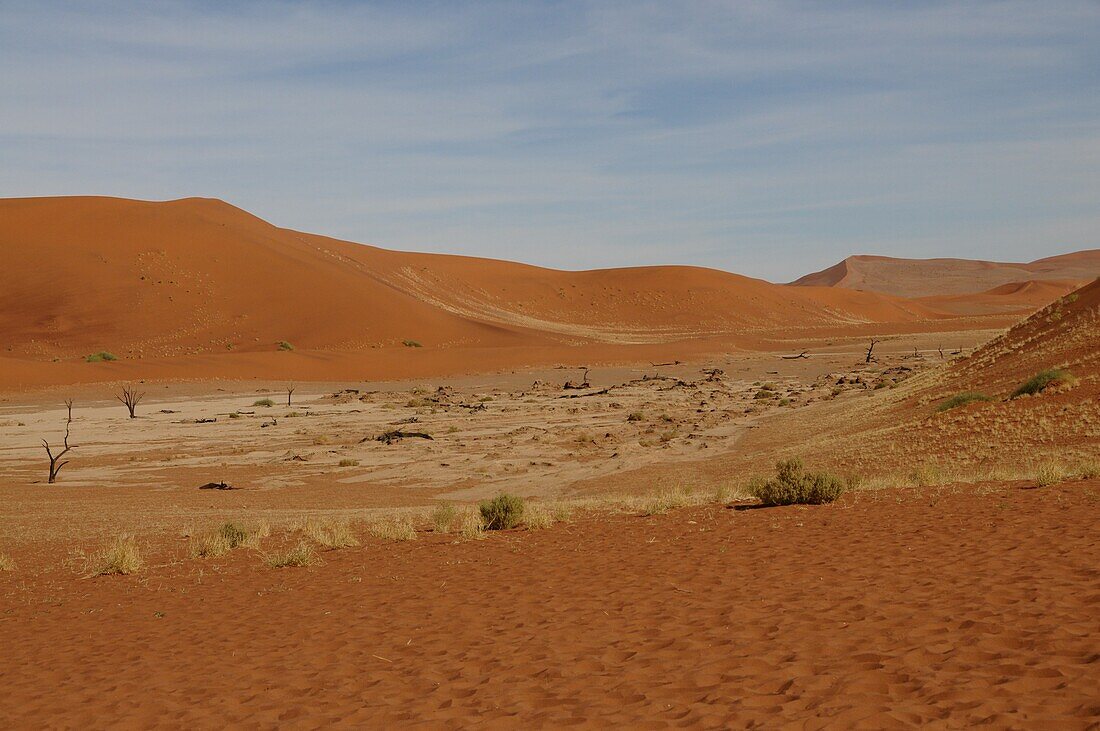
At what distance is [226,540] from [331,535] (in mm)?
1573

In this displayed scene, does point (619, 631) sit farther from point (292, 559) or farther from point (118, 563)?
point (118, 563)

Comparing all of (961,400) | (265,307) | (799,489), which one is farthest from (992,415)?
(265,307)

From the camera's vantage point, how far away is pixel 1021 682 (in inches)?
231

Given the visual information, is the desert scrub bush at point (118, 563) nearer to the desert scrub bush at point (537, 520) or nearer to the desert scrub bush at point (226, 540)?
the desert scrub bush at point (226, 540)

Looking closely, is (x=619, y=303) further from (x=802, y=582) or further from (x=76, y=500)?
(x=802, y=582)

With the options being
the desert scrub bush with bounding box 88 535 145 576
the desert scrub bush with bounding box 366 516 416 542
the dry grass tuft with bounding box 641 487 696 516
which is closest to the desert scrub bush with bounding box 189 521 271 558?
the desert scrub bush with bounding box 88 535 145 576

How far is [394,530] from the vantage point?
47.4 ft

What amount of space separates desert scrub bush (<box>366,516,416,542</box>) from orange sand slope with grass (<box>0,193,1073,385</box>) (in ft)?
141

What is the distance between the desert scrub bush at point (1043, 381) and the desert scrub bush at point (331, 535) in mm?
15722

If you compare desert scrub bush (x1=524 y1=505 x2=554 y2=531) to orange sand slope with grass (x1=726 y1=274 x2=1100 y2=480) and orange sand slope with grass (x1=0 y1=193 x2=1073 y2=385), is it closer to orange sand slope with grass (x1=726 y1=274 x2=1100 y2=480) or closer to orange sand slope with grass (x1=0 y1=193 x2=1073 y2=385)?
orange sand slope with grass (x1=726 y1=274 x2=1100 y2=480)

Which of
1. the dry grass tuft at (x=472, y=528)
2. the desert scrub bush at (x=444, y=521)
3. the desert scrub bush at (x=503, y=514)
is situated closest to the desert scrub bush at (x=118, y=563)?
the desert scrub bush at (x=444, y=521)

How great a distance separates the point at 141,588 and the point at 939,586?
934 centimetres

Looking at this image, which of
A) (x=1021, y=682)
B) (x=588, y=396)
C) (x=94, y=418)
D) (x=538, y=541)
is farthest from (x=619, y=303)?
(x=1021, y=682)

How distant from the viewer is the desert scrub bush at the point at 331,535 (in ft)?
45.4
